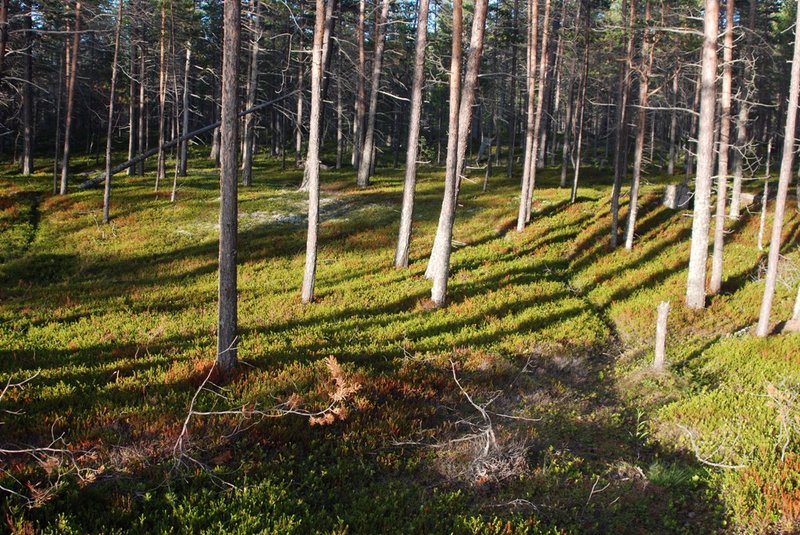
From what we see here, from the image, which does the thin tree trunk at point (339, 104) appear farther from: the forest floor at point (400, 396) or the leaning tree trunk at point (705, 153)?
the leaning tree trunk at point (705, 153)

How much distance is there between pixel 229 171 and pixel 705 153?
11979 millimetres

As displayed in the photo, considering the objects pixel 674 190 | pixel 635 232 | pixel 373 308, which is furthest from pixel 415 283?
pixel 674 190

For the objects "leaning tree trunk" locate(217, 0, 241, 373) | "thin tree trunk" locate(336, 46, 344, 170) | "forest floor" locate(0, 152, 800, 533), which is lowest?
"forest floor" locate(0, 152, 800, 533)

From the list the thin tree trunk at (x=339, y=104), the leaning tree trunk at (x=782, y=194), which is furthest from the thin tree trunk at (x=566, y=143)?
the leaning tree trunk at (x=782, y=194)

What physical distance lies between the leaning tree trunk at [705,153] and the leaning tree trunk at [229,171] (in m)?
11.5

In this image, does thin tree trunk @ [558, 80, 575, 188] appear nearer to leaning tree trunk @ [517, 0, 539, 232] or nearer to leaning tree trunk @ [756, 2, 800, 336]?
leaning tree trunk @ [517, 0, 539, 232]

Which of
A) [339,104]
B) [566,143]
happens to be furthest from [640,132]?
[566,143]

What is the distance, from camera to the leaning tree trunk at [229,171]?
8727 mm

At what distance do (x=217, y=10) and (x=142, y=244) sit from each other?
1446 inches

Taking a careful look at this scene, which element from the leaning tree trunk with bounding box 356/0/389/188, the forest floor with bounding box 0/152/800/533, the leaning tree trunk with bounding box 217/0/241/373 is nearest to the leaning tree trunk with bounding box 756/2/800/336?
the forest floor with bounding box 0/152/800/533

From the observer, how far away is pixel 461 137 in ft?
47.2

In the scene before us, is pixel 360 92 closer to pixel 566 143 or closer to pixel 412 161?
pixel 566 143

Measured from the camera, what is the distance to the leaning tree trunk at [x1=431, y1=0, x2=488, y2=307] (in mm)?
13977

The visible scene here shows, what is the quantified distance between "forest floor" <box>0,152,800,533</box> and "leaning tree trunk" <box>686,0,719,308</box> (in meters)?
1.19
